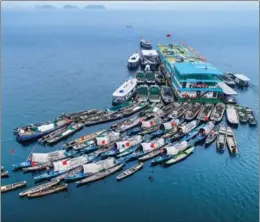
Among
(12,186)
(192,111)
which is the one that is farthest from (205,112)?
(12,186)

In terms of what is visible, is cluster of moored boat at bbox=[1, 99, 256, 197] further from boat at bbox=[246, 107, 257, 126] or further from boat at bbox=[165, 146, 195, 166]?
boat at bbox=[246, 107, 257, 126]

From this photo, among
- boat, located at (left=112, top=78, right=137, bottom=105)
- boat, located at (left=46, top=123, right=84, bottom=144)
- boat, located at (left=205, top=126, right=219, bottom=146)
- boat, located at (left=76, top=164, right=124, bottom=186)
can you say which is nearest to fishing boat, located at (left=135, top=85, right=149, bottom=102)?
boat, located at (left=112, top=78, right=137, bottom=105)

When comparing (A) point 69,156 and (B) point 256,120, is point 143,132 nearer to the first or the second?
(A) point 69,156

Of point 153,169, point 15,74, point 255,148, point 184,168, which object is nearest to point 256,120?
point 255,148

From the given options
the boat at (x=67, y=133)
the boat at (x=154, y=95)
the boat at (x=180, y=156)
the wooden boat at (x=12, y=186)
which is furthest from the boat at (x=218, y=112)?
the wooden boat at (x=12, y=186)

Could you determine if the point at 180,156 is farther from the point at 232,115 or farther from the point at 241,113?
the point at 241,113

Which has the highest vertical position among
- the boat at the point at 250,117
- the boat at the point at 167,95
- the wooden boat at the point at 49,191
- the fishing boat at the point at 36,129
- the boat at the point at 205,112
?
the boat at the point at 167,95

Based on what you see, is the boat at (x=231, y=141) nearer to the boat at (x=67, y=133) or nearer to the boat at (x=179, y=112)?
the boat at (x=179, y=112)
